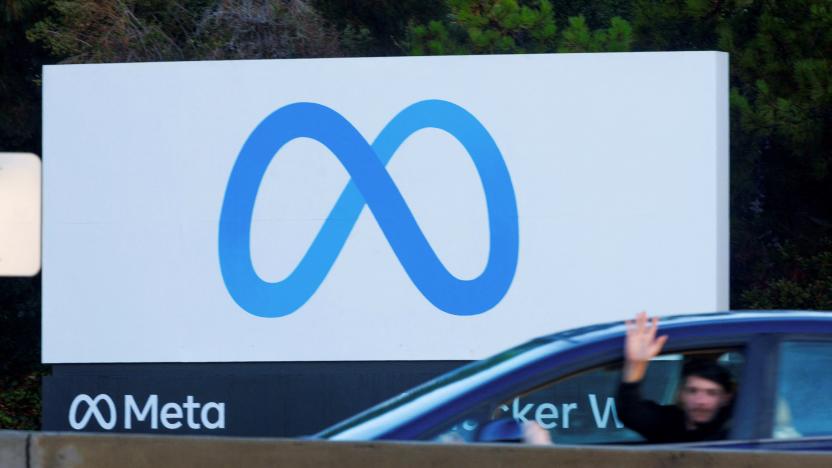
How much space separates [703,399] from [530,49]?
36.9 feet

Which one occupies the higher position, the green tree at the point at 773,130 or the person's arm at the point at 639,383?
the green tree at the point at 773,130

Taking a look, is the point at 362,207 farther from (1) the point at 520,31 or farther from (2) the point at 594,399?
(2) the point at 594,399

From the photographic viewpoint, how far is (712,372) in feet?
14.9

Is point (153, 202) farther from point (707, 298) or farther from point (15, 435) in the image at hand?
point (15, 435)

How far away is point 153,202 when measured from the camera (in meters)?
11.0

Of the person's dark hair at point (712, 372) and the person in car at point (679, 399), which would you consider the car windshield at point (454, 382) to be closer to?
the person in car at point (679, 399)

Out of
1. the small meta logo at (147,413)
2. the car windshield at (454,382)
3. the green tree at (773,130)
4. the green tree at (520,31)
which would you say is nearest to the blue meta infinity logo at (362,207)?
the small meta logo at (147,413)

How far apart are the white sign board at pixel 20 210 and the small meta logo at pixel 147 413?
1325mm

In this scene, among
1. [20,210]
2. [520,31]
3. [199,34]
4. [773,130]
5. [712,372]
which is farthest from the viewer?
[199,34]

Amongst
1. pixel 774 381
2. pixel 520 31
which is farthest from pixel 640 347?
pixel 520 31

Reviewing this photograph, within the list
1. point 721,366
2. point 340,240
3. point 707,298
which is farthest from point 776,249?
point 721,366

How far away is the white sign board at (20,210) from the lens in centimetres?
1087

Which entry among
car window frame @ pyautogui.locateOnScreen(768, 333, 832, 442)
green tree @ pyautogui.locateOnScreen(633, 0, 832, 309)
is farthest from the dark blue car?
green tree @ pyautogui.locateOnScreen(633, 0, 832, 309)

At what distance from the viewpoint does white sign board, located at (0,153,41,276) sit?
1087 cm
